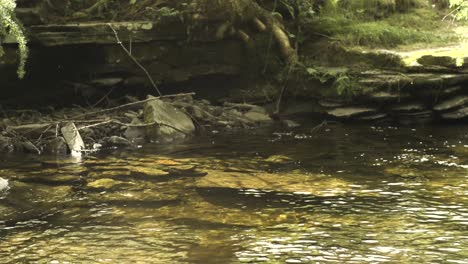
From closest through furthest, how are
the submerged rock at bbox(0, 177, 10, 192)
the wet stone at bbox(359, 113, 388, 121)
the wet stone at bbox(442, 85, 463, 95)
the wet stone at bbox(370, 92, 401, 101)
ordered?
the submerged rock at bbox(0, 177, 10, 192)
the wet stone at bbox(442, 85, 463, 95)
the wet stone at bbox(370, 92, 401, 101)
the wet stone at bbox(359, 113, 388, 121)

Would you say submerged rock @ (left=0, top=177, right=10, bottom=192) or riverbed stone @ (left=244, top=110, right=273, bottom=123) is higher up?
riverbed stone @ (left=244, top=110, right=273, bottom=123)

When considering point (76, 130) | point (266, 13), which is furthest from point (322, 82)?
point (76, 130)

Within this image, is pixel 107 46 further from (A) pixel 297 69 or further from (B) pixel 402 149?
(B) pixel 402 149

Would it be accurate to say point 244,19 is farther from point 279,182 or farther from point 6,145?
point 279,182

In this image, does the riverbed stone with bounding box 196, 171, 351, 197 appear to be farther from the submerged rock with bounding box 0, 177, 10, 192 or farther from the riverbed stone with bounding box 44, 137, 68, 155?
the riverbed stone with bounding box 44, 137, 68, 155

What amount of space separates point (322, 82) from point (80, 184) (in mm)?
5516

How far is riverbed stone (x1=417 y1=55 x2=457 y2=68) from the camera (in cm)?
999

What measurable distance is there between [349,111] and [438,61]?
1804 mm

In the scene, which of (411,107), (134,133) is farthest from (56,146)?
(411,107)

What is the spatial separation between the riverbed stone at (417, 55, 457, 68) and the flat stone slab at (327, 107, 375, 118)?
4.13 ft

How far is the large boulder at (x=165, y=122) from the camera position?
9.75 meters

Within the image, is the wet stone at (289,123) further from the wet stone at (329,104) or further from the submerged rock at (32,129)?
the submerged rock at (32,129)

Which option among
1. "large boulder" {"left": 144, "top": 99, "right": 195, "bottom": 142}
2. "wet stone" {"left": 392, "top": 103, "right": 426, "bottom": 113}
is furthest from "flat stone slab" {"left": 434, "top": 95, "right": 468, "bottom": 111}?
"large boulder" {"left": 144, "top": 99, "right": 195, "bottom": 142}

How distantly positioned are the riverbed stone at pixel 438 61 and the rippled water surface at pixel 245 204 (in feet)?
5.39
